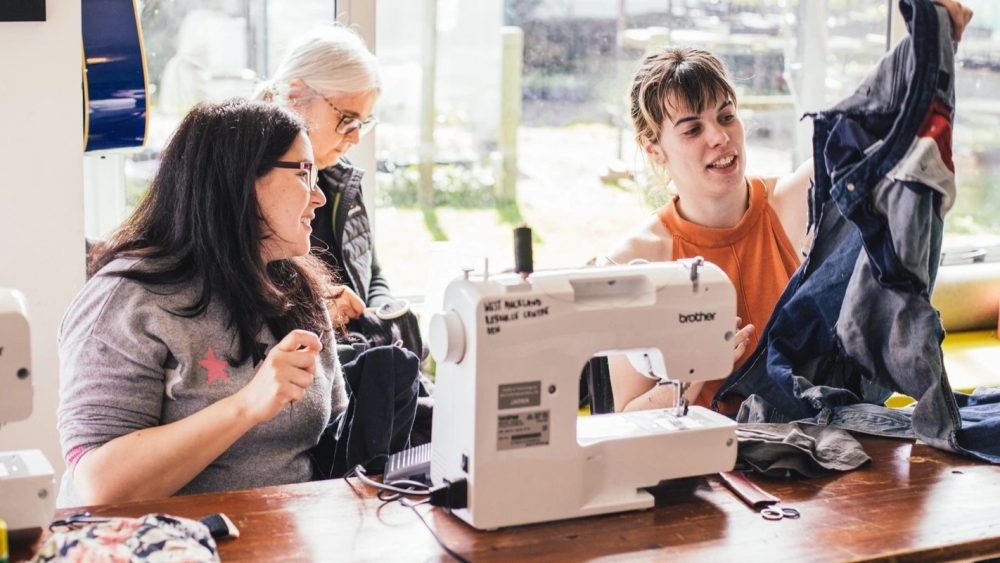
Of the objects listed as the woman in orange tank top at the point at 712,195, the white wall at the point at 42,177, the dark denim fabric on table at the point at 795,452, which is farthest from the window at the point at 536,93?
the dark denim fabric on table at the point at 795,452

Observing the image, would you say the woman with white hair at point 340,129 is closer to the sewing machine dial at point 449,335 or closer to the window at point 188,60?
the window at point 188,60

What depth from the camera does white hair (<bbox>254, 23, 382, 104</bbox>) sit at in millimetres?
3242

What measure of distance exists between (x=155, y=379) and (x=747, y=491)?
95cm

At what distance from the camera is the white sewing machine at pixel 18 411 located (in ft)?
5.08

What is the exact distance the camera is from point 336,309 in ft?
9.78

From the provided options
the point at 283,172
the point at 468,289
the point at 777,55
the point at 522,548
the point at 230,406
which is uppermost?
the point at 777,55

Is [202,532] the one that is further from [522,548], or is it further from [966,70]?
[966,70]

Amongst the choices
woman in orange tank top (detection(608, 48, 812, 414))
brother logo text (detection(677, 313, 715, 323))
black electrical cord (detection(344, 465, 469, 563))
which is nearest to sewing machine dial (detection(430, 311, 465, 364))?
black electrical cord (detection(344, 465, 469, 563))

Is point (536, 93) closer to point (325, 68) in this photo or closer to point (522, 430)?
point (325, 68)

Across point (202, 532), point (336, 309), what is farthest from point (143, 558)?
point (336, 309)

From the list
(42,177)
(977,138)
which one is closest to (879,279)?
(42,177)

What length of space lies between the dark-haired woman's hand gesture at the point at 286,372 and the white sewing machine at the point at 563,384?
0.67 feet

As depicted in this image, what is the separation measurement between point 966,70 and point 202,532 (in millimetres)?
4010

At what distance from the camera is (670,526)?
1.72 m
